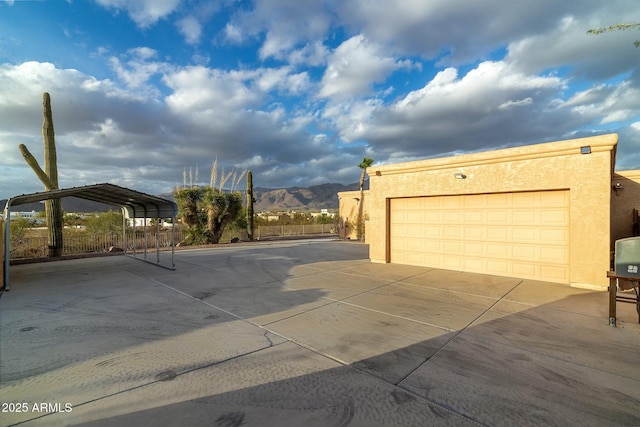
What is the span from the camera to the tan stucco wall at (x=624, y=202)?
376 inches

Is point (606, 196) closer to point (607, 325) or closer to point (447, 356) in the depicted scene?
point (607, 325)

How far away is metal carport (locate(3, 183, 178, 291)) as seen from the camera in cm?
782

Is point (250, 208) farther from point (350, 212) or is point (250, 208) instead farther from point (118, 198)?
point (118, 198)

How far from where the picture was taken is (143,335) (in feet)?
14.9

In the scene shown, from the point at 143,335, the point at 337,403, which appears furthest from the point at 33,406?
the point at 337,403

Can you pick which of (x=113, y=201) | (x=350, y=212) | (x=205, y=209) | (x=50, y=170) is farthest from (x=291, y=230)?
(x=50, y=170)

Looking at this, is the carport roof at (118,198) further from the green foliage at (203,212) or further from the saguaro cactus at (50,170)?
the green foliage at (203,212)

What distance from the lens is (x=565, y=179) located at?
7477mm

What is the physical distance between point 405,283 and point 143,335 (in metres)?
6.21

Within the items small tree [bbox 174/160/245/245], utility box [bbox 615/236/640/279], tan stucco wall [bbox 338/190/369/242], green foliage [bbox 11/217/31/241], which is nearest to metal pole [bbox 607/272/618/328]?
utility box [bbox 615/236/640/279]

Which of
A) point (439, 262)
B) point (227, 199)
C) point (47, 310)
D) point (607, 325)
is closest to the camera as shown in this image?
point (607, 325)

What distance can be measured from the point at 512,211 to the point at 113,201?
15068 millimetres

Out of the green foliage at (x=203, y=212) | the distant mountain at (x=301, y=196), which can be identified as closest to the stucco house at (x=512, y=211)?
the green foliage at (x=203, y=212)

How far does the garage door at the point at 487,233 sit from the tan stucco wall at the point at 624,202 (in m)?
3.86
